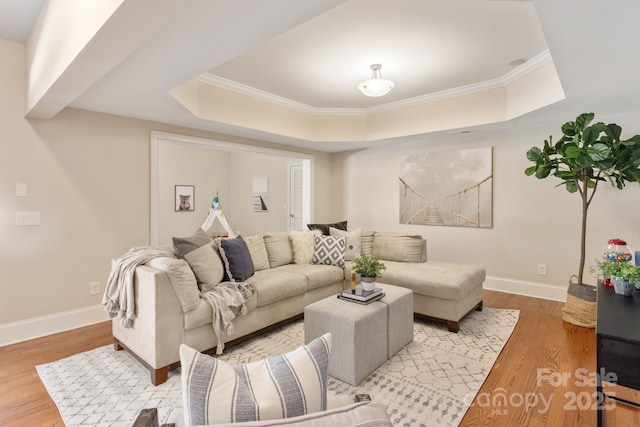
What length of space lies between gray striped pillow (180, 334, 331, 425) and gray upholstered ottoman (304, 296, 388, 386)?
1.48m

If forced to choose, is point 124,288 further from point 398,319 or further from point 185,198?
point 185,198

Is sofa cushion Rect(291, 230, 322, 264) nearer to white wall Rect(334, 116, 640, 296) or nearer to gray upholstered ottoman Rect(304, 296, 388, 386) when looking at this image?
gray upholstered ottoman Rect(304, 296, 388, 386)

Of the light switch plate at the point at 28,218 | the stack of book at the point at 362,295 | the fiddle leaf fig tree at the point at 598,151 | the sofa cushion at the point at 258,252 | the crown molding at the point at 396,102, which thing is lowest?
the stack of book at the point at 362,295

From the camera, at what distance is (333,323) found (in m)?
2.33

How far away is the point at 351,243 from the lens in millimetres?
4184

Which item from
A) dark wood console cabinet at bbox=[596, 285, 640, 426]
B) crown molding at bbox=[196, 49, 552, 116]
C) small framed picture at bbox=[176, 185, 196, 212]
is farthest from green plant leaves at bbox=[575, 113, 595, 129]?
small framed picture at bbox=[176, 185, 196, 212]

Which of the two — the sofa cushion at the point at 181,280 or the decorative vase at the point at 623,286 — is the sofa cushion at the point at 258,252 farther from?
the decorative vase at the point at 623,286

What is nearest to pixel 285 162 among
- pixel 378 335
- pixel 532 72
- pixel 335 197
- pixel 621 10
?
pixel 335 197

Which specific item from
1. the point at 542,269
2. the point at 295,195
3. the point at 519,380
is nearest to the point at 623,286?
the point at 519,380

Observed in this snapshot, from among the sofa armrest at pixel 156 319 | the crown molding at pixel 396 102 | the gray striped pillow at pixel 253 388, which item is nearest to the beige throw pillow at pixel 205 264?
the sofa armrest at pixel 156 319

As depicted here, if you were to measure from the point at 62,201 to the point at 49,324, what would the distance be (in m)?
1.21

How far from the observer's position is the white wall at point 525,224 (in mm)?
3754

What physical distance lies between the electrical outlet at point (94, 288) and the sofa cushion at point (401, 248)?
324cm

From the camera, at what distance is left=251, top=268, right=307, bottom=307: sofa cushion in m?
2.90
